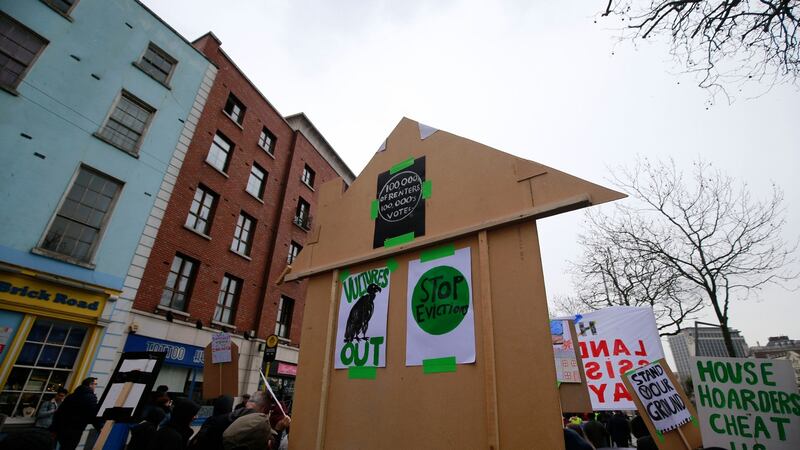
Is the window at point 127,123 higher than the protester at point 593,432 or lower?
higher

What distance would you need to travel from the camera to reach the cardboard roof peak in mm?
3053

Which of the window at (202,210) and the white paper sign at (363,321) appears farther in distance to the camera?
the window at (202,210)

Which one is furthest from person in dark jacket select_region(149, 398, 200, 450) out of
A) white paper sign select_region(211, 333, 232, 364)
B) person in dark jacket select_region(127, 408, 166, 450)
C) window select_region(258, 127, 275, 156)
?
window select_region(258, 127, 275, 156)

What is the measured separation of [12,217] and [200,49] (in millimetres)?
10287

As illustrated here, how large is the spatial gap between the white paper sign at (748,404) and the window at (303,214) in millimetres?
18355

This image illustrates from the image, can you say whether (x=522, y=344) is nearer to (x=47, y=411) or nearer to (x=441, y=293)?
(x=441, y=293)

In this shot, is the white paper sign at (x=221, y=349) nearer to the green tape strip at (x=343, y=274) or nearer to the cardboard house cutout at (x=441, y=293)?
the cardboard house cutout at (x=441, y=293)

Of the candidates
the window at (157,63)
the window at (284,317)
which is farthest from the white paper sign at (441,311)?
the window at (284,317)

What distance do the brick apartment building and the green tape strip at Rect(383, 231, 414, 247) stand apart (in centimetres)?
1082

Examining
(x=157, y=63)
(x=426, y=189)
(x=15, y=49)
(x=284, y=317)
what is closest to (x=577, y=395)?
(x=426, y=189)

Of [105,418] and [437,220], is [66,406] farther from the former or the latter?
[437,220]

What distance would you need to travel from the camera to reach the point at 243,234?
53.0ft

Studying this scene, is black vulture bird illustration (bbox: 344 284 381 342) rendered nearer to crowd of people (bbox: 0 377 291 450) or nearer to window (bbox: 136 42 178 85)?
crowd of people (bbox: 0 377 291 450)

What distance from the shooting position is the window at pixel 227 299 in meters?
14.2
